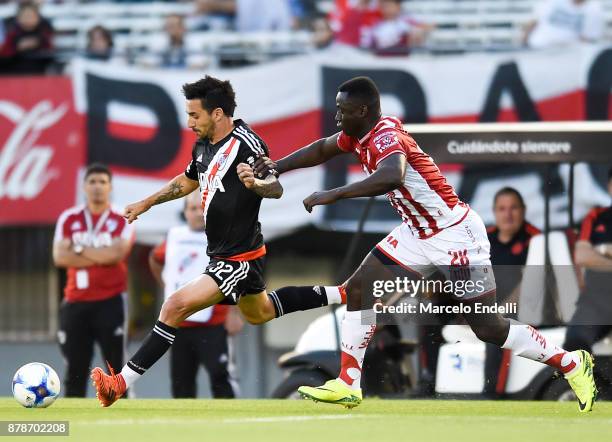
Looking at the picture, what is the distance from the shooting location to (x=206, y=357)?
41.4 ft

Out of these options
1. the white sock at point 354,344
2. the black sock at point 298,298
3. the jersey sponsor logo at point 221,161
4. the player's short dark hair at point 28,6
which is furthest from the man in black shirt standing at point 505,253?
the player's short dark hair at point 28,6

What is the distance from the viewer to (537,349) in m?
9.39

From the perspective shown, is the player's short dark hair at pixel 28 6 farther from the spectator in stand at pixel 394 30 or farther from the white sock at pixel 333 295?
the white sock at pixel 333 295

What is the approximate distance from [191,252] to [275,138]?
3.12 m

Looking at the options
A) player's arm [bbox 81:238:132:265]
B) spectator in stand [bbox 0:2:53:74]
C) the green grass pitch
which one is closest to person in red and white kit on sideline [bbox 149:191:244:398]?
player's arm [bbox 81:238:132:265]

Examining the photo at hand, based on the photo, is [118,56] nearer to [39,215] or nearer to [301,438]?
[39,215]

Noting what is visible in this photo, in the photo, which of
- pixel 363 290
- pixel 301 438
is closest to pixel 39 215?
pixel 363 290

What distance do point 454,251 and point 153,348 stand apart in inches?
76.7

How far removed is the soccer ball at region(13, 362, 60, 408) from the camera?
31.0 feet

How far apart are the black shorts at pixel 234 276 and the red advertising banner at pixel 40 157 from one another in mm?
6879

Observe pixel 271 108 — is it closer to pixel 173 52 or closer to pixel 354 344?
pixel 173 52

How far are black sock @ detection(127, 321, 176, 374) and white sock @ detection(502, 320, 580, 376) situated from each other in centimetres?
207

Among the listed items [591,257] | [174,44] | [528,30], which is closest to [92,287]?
[591,257]

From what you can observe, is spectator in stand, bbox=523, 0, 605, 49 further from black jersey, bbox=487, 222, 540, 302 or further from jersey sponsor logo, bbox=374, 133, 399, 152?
jersey sponsor logo, bbox=374, 133, 399, 152
